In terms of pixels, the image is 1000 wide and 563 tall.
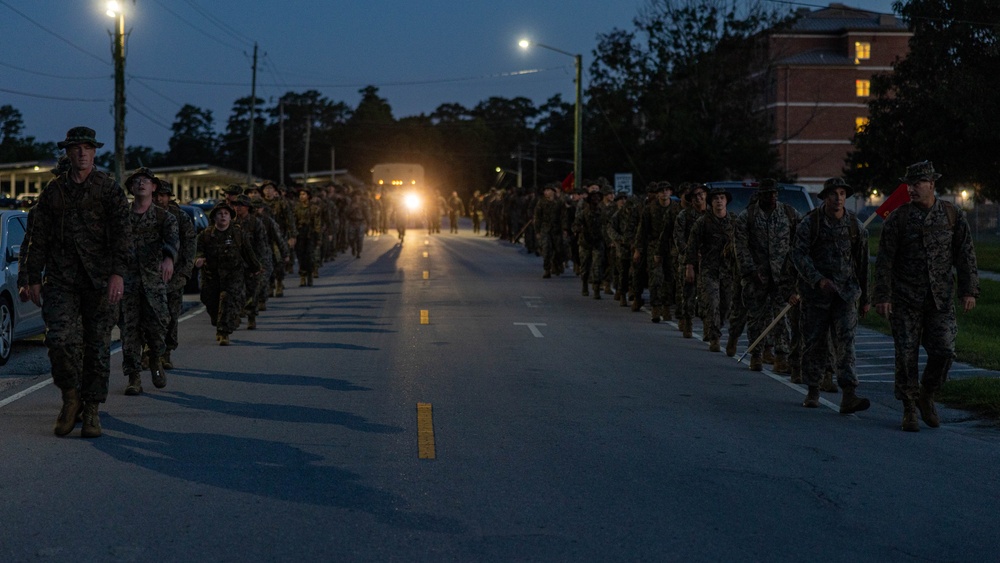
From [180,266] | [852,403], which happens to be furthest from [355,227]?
[852,403]

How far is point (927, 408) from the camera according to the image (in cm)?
1014

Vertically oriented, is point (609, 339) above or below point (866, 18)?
below

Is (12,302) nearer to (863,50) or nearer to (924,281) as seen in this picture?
(924,281)

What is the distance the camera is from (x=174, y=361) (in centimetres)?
1367

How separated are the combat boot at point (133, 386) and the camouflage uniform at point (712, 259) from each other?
6.98 meters

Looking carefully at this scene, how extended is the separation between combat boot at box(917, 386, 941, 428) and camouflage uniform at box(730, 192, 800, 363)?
3.29m

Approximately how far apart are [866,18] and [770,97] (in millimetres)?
11297

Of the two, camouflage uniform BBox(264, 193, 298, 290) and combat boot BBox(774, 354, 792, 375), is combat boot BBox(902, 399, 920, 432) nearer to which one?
combat boot BBox(774, 354, 792, 375)

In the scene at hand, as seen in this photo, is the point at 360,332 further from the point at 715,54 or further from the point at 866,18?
the point at 866,18

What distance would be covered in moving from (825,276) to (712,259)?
184 inches

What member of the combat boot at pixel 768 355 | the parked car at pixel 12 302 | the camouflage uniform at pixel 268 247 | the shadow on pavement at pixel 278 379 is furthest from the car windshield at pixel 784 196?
the parked car at pixel 12 302

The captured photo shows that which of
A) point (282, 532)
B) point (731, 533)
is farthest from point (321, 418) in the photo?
point (731, 533)

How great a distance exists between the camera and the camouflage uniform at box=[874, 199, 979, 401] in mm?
9922

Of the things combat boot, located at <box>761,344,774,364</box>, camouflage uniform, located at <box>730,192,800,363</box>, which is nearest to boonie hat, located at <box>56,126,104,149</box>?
camouflage uniform, located at <box>730,192,800,363</box>
